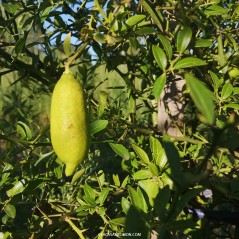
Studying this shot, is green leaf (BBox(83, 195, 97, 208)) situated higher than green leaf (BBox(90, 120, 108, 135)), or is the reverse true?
green leaf (BBox(90, 120, 108, 135))

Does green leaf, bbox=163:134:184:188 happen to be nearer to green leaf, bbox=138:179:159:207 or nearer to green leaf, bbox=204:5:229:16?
green leaf, bbox=138:179:159:207

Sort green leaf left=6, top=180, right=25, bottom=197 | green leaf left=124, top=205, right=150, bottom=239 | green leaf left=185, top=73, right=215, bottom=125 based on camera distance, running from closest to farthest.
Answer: green leaf left=185, top=73, right=215, bottom=125 → green leaf left=124, top=205, right=150, bottom=239 → green leaf left=6, top=180, right=25, bottom=197

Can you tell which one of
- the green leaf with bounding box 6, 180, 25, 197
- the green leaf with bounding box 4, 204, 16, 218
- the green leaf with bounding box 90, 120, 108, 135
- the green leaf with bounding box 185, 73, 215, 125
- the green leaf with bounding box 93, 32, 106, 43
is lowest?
the green leaf with bounding box 4, 204, 16, 218

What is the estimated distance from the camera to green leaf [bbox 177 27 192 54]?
26.6 inches

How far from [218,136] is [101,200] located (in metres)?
0.50

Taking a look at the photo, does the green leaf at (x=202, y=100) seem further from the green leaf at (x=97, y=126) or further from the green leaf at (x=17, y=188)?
the green leaf at (x=17, y=188)

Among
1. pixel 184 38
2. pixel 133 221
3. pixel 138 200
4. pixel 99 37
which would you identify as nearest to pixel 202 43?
pixel 184 38

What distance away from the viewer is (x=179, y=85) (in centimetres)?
118

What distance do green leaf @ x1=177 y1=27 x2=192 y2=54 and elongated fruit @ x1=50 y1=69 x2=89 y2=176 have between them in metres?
0.21

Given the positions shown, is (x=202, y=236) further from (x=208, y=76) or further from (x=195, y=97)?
(x=195, y=97)

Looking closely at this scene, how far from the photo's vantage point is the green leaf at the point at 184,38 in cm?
68

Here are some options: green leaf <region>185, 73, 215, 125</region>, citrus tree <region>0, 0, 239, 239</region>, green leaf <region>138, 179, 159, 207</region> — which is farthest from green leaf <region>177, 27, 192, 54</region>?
green leaf <region>185, 73, 215, 125</region>

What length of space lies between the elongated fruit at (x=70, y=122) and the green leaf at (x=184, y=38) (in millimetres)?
211

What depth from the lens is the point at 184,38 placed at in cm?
68
